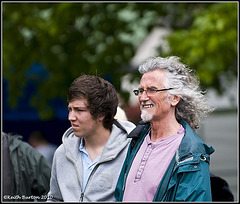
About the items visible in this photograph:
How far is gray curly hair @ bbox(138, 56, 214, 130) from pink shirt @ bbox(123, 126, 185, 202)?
140 mm

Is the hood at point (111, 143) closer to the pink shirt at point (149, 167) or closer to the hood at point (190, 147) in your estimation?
the pink shirt at point (149, 167)

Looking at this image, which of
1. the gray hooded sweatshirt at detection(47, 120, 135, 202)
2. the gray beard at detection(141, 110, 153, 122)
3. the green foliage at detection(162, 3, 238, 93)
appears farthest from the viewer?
the green foliage at detection(162, 3, 238, 93)

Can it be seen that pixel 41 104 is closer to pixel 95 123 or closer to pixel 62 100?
pixel 62 100

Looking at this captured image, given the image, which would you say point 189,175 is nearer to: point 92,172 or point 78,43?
point 92,172

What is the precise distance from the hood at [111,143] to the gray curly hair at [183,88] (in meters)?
0.39

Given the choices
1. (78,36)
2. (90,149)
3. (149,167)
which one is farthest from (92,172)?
(78,36)

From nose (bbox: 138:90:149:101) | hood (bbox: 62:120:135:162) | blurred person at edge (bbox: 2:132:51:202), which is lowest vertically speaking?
blurred person at edge (bbox: 2:132:51:202)

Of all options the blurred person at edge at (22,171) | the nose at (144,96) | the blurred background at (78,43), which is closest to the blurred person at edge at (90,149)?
the nose at (144,96)

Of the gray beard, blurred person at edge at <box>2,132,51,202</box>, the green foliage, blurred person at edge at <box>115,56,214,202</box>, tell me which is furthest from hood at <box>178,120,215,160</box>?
the green foliage

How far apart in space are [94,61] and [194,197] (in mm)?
5927

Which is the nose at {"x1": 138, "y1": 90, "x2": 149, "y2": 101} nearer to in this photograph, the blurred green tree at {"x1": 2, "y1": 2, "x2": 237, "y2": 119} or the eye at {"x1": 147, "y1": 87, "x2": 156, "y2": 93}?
the eye at {"x1": 147, "y1": 87, "x2": 156, "y2": 93}

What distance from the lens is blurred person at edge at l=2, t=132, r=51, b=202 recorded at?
3.62 metres

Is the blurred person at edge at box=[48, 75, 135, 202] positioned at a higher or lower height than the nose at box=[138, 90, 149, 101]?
lower

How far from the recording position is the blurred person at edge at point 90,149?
8.72ft
